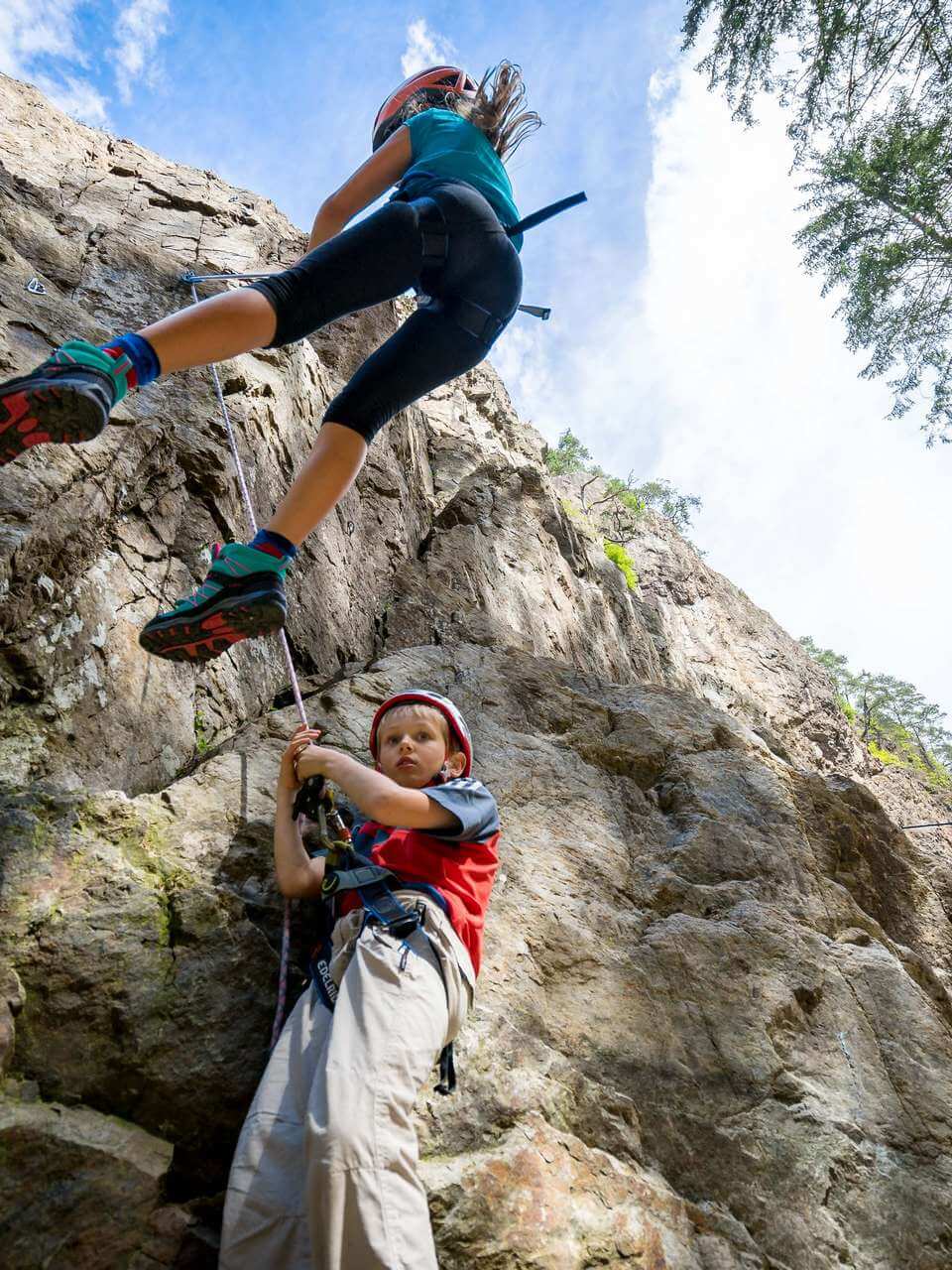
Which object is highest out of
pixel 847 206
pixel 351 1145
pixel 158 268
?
pixel 847 206

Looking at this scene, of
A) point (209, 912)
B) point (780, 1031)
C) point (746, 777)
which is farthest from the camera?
point (746, 777)

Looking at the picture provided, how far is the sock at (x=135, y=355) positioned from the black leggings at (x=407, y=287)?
0.44m

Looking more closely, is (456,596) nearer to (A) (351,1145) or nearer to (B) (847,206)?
(A) (351,1145)

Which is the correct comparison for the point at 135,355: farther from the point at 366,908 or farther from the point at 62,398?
the point at 366,908

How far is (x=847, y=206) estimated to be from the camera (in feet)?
38.2

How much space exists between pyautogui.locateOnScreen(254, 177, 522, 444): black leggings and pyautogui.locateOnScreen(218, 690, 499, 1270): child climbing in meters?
1.32

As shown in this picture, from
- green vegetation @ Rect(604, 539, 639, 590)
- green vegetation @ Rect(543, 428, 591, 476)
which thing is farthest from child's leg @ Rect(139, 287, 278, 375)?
green vegetation @ Rect(543, 428, 591, 476)

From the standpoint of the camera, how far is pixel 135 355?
2521 millimetres

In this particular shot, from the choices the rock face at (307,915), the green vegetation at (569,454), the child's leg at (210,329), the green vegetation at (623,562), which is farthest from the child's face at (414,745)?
the green vegetation at (569,454)

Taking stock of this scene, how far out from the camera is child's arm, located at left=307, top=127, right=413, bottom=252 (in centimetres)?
341

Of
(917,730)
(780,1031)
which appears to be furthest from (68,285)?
(917,730)

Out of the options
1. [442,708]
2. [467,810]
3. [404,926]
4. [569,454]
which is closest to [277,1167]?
[404,926]

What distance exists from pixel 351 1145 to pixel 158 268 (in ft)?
15.9

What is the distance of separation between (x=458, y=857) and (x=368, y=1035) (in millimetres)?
672
